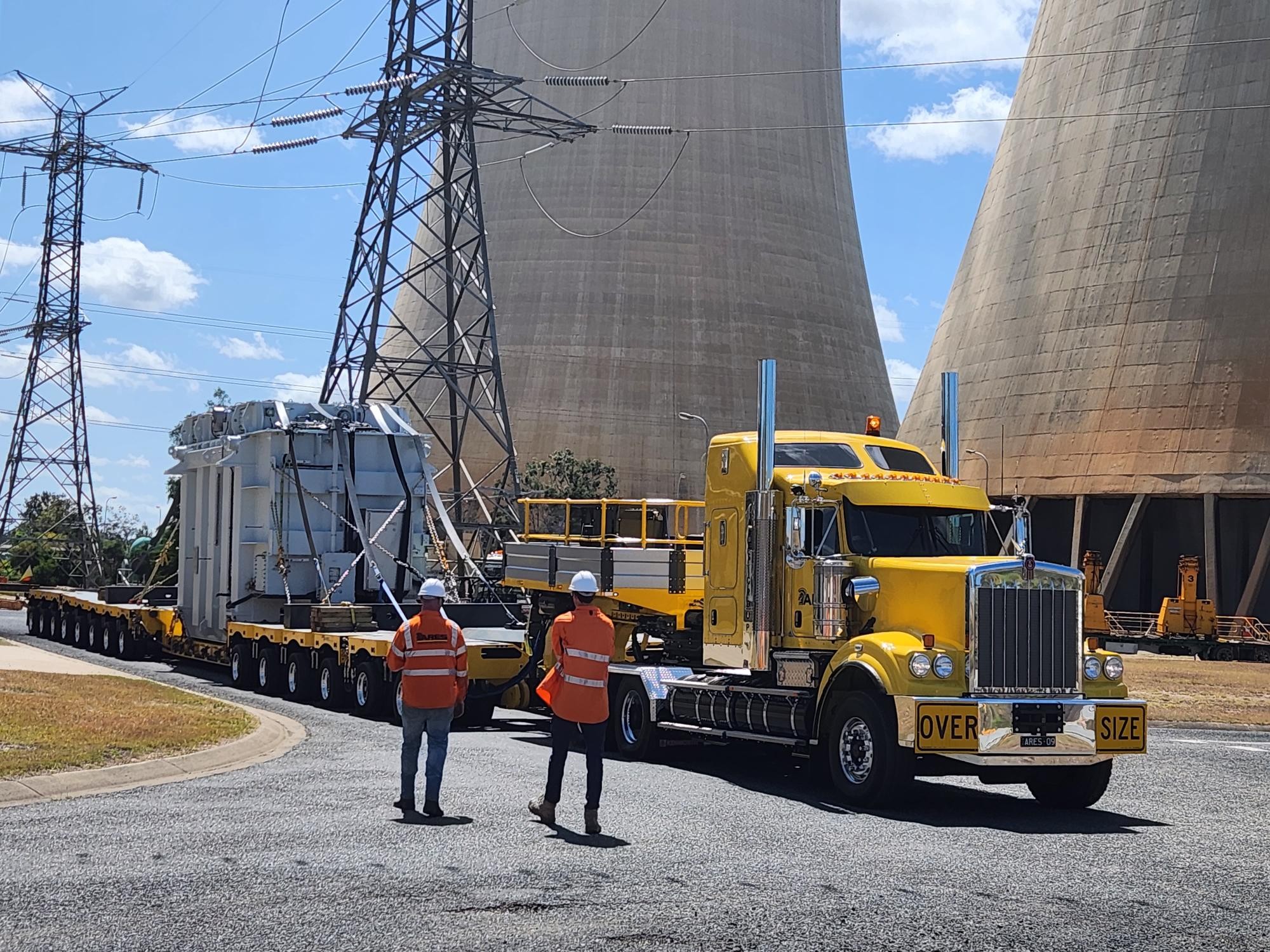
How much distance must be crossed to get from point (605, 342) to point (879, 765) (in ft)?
136

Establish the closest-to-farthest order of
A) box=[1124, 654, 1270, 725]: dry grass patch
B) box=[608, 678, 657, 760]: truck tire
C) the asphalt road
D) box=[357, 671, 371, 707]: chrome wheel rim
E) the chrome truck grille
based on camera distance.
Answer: the asphalt road < the chrome truck grille < box=[608, 678, 657, 760]: truck tire < box=[357, 671, 371, 707]: chrome wheel rim < box=[1124, 654, 1270, 725]: dry grass patch

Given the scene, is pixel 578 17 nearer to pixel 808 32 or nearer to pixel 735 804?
pixel 808 32

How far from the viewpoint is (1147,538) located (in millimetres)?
44562

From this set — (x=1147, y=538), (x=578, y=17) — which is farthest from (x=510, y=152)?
(x=1147, y=538)

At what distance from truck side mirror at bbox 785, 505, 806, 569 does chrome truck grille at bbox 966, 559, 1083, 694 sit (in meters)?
1.63

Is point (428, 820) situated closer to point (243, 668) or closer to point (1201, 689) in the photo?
point (243, 668)

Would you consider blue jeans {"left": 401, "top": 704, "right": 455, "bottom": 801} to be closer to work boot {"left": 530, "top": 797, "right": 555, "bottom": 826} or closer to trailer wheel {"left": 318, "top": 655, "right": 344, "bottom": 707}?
work boot {"left": 530, "top": 797, "right": 555, "bottom": 826}

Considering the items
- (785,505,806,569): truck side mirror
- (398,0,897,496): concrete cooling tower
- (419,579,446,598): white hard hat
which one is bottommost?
(419,579,446,598): white hard hat

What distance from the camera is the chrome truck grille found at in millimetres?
11414

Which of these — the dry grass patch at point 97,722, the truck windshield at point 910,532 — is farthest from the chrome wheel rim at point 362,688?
the truck windshield at point 910,532

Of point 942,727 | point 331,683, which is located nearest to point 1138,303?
point 331,683

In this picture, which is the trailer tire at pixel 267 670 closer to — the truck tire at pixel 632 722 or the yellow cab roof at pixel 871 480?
the truck tire at pixel 632 722

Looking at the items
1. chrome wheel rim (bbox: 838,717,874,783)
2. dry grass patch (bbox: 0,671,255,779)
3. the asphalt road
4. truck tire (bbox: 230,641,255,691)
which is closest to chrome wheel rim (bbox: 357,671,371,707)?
dry grass patch (bbox: 0,671,255,779)

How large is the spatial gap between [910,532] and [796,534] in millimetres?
983
